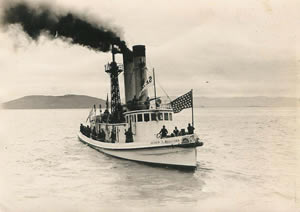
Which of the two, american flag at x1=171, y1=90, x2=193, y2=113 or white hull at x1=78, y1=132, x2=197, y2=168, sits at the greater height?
american flag at x1=171, y1=90, x2=193, y2=113

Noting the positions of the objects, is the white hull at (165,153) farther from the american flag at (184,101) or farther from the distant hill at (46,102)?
the distant hill at (46,102)

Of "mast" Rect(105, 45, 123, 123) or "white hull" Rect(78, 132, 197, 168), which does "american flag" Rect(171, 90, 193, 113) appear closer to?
"white hull" Rect(78, 132, 197, 168)

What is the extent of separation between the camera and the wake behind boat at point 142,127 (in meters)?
9.04

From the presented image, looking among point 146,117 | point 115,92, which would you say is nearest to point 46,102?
point 146,117

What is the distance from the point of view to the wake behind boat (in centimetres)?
904

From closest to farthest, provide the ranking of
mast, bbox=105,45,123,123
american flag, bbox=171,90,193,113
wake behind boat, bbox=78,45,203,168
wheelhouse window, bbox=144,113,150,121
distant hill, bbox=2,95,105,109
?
distant hill, bbox=2,95,105,109
american flag, bbox=171,90,193,113
wake behind boat, bbox=78,45,203,168
wheelhouse window, bbox=144,113,150,121
mast, bbox=105,45,123,123

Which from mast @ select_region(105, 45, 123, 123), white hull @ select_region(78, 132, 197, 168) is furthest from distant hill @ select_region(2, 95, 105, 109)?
mast @ select_region(105, 45, 123, 123)

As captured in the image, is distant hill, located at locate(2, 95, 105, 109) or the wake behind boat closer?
distant hill, located at locate(2, 95, 105, 109)

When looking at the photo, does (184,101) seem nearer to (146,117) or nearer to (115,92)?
(146,117)

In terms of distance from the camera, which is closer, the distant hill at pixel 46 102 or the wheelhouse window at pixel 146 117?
the distant hill at pixel 46 102

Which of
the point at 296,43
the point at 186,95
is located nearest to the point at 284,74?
the point at 296,43

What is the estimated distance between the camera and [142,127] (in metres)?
10.2

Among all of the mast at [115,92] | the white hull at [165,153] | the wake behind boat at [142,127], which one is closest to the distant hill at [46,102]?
the wake behind boat at [142,127]

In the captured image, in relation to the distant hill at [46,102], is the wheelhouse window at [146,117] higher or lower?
lower
